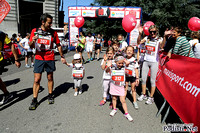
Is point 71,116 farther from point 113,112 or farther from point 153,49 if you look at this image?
point 153,49

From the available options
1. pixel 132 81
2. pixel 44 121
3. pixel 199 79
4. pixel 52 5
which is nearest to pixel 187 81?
pixel 199 79

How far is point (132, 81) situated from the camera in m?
4.24

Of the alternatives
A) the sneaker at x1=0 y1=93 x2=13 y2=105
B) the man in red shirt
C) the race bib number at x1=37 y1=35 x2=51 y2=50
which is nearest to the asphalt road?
the sneaker at x1=0 y1=93 x2=13 y2=105

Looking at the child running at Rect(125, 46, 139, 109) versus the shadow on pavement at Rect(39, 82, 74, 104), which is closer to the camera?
the child running at Rect(125, 46, 139, 109)

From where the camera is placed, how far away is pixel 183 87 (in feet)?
9.02

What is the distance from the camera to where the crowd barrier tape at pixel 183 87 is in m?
2.40

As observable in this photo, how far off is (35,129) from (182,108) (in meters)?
2.69

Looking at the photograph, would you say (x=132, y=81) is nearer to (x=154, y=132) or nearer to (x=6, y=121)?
(x=154, y=132)

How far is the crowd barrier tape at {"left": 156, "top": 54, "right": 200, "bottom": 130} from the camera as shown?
94.5 inches

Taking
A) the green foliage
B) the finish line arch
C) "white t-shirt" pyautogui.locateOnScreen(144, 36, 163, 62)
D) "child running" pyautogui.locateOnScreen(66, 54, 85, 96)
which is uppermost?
the green foliage

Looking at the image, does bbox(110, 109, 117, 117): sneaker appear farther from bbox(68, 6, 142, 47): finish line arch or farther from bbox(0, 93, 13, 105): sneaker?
bbox(68, 6, 142, 47): finish line arch

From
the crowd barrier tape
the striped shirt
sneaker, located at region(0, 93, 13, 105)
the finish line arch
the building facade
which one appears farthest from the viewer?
the building facade

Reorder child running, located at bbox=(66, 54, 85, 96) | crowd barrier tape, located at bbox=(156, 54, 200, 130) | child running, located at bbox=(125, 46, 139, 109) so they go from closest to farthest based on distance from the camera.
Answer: crowd barrier tape, located at bbox=(156, 54, 200, 130) < child running, located at bbox=(125, 46, 139, 109) < child running, located at bbox=(66, 54, 85, 96)

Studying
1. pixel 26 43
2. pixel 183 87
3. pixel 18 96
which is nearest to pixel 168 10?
pixel 26 43
